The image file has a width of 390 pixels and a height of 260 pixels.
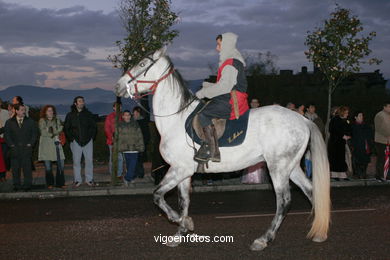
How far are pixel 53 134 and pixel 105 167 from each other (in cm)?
522

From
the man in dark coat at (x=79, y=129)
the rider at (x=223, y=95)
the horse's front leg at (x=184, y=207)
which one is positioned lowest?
the horse's front leg at (x=184, y=207)

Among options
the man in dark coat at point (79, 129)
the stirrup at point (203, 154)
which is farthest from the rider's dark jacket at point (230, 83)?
the man in dark coat at point (79, 129)

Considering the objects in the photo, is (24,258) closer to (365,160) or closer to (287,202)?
(287,202)

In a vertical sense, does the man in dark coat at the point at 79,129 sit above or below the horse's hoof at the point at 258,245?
above

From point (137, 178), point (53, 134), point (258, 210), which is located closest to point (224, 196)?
point (258, 210)

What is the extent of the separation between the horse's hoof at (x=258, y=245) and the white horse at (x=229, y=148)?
31 centimetres

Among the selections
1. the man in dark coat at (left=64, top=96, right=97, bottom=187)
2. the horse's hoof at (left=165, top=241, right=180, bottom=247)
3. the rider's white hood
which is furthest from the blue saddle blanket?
the man in dark coat at (left=64, top=96, right=97, bottom=187)

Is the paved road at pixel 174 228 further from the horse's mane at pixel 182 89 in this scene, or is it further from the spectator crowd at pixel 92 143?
the horse's mane at pixel 182 89

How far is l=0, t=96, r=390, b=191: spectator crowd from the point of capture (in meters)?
11.4

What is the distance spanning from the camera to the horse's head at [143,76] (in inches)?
260

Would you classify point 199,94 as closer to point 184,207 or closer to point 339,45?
point 184,207

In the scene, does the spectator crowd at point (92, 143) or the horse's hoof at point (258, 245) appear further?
the spectator crowd at point (92, 143)

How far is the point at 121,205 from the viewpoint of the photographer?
9633 millimetres

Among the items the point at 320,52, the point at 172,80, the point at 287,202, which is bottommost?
the point at 287,202
